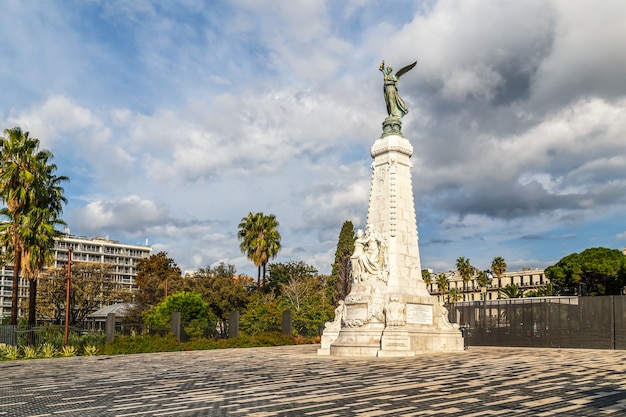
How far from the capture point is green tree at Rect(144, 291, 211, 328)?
3609cm

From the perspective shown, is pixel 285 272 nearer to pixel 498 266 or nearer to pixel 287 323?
pixel 287 323

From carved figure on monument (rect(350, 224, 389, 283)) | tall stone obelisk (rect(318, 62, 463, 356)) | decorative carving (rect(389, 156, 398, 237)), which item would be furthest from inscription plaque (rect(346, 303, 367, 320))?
decorative carving (rect(389, 156, 398, 237))

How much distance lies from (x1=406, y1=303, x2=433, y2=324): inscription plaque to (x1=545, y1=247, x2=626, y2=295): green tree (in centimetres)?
3547

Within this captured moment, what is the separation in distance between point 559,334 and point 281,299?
85.1ft

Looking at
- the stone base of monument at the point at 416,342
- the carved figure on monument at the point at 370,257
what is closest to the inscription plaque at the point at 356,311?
the carved figure on monument at the point at 370,257

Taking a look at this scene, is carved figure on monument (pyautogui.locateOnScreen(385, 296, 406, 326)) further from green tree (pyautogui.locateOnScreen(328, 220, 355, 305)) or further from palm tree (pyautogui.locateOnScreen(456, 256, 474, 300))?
palm tree (pyautogui.locateOnScreen(456, 256, 474, 300))

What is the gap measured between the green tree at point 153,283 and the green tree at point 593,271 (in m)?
39.0

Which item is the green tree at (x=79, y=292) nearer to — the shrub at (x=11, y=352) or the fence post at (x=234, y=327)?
the fence post at (x=234, y=327)

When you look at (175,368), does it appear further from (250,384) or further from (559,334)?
(559,334)

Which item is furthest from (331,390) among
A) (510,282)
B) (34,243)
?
(510,282)

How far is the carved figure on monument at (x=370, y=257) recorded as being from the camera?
22266 millimetres

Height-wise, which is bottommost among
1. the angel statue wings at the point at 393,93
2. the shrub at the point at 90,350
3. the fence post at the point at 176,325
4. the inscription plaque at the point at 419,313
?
the shrub at the point at 90,350

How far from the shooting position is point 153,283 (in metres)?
55.3

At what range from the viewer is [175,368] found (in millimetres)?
17109
